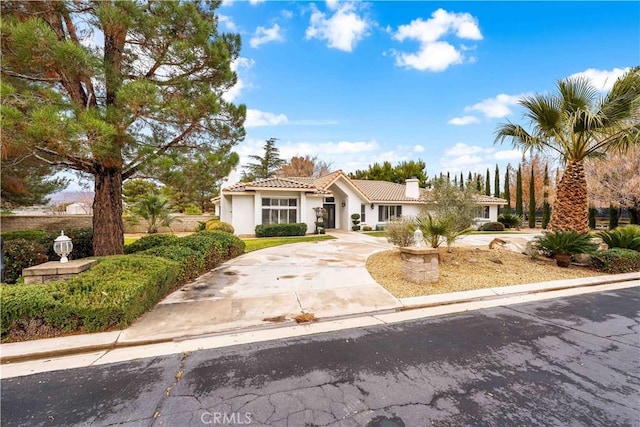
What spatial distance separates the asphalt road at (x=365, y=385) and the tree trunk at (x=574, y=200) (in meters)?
6.27

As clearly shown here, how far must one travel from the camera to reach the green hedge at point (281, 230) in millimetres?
17922

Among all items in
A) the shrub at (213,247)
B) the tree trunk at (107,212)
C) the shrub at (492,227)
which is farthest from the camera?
the shrub at (492,227)

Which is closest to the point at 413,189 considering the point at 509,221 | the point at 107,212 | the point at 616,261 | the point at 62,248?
the point at 509,221

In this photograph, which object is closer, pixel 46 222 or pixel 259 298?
pixel 259 298

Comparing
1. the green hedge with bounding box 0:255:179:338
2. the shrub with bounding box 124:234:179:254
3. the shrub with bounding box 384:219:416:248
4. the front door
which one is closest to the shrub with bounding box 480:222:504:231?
the front door

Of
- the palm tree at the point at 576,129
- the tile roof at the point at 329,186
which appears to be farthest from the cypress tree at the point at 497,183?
the palm tree at the point at 576,129

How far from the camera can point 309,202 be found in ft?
67.7

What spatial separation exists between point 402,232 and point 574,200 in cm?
593

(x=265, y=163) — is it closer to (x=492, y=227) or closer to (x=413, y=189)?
(x=413, y=189)

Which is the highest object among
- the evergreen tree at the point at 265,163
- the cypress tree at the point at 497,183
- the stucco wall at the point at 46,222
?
the evergreen tree at the point at 265,163

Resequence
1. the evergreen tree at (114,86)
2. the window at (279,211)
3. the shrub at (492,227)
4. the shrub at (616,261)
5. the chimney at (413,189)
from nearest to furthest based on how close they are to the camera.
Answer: the evergreen tree at (114,86) < the shrub at (616,261) < the window at (279,211) < the shrub at (492,227) < the chimney at (413,189)

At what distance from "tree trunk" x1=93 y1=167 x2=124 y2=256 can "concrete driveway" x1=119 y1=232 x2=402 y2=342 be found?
256 cm

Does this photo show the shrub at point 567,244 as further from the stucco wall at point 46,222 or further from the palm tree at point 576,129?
the stucco wall at point 46,222

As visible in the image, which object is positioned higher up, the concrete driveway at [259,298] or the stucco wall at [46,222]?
the stucco wall at [46,222]
